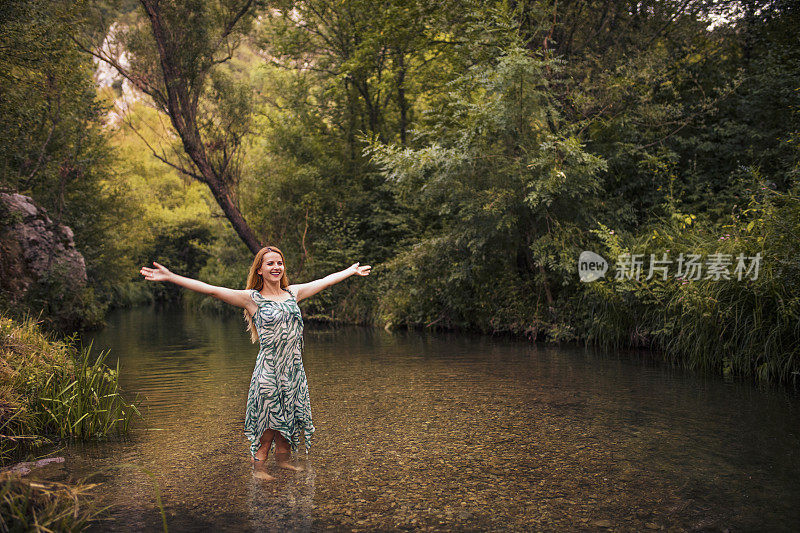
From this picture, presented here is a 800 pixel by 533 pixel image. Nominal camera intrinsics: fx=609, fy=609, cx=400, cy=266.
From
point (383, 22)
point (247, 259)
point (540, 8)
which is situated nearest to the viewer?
point (540, 8)

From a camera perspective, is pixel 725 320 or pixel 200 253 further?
pixel 200 253

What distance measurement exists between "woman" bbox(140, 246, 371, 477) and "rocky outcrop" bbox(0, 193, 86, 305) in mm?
11909

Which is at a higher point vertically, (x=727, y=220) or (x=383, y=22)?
(x=383, y=22)

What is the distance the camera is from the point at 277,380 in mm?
5191

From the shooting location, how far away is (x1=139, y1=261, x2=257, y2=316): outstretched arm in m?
4.88

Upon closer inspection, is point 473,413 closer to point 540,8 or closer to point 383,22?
point 540,8

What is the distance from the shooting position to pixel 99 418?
646 cm

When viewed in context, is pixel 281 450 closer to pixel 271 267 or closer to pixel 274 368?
pixel 274 368

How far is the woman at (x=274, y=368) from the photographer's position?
5137 mm

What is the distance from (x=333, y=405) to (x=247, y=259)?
21.1 m

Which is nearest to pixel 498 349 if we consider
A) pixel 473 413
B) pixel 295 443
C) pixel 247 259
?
pixel 473 413

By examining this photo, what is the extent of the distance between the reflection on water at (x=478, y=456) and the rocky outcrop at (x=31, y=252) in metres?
8.44

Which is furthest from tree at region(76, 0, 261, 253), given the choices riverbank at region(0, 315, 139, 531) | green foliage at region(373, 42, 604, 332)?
riverbank at region(0, 315, 139, 531)

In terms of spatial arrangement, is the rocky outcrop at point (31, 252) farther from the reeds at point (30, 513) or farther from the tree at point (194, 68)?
the reeds at point (30, 513)
